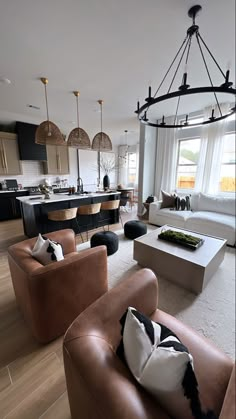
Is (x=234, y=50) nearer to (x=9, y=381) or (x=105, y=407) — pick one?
(x=105, y=407)

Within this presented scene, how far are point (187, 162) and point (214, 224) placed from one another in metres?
2.14

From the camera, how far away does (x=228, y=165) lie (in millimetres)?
3973

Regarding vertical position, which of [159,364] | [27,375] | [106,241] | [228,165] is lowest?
[27,375]

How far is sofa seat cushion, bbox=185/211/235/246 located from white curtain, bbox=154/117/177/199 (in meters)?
1.58

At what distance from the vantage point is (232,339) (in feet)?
5.00

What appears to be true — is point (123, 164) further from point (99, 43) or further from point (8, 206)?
point (99, 43)

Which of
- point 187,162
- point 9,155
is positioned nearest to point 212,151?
point 187,162

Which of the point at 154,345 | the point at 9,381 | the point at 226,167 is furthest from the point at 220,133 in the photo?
the point at 9,381

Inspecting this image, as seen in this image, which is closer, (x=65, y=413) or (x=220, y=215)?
(x=65, y=413)

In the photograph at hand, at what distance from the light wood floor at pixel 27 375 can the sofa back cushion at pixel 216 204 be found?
3722mm

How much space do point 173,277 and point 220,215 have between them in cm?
210

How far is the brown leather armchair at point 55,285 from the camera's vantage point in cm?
129

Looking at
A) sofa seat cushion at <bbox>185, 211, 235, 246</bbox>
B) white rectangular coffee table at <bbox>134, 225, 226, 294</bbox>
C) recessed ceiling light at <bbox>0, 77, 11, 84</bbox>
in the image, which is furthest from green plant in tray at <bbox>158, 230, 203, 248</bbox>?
recessed ceiling light at <bbox>0, 77, 11, 84</bbox>

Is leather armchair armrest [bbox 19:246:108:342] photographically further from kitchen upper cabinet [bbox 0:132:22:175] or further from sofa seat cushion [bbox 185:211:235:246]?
kitchen upper cabinet [bbox 0:132:22:175]
